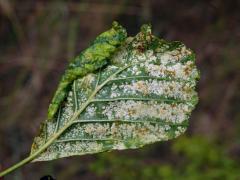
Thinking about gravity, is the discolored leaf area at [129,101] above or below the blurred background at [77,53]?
below

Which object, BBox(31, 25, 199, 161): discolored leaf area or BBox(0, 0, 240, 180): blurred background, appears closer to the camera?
BBox(31, 25, 199, 161): discolored leaf area

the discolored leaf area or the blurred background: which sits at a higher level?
the blurred background

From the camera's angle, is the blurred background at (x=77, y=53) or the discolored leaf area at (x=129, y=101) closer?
the discolored leaf area at (x=129, y=101)

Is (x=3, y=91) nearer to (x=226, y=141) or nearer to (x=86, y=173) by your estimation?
(x=86, y=173)

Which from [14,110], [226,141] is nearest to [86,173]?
[14,110]

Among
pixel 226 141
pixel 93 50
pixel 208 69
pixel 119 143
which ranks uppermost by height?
pixel 208 69
